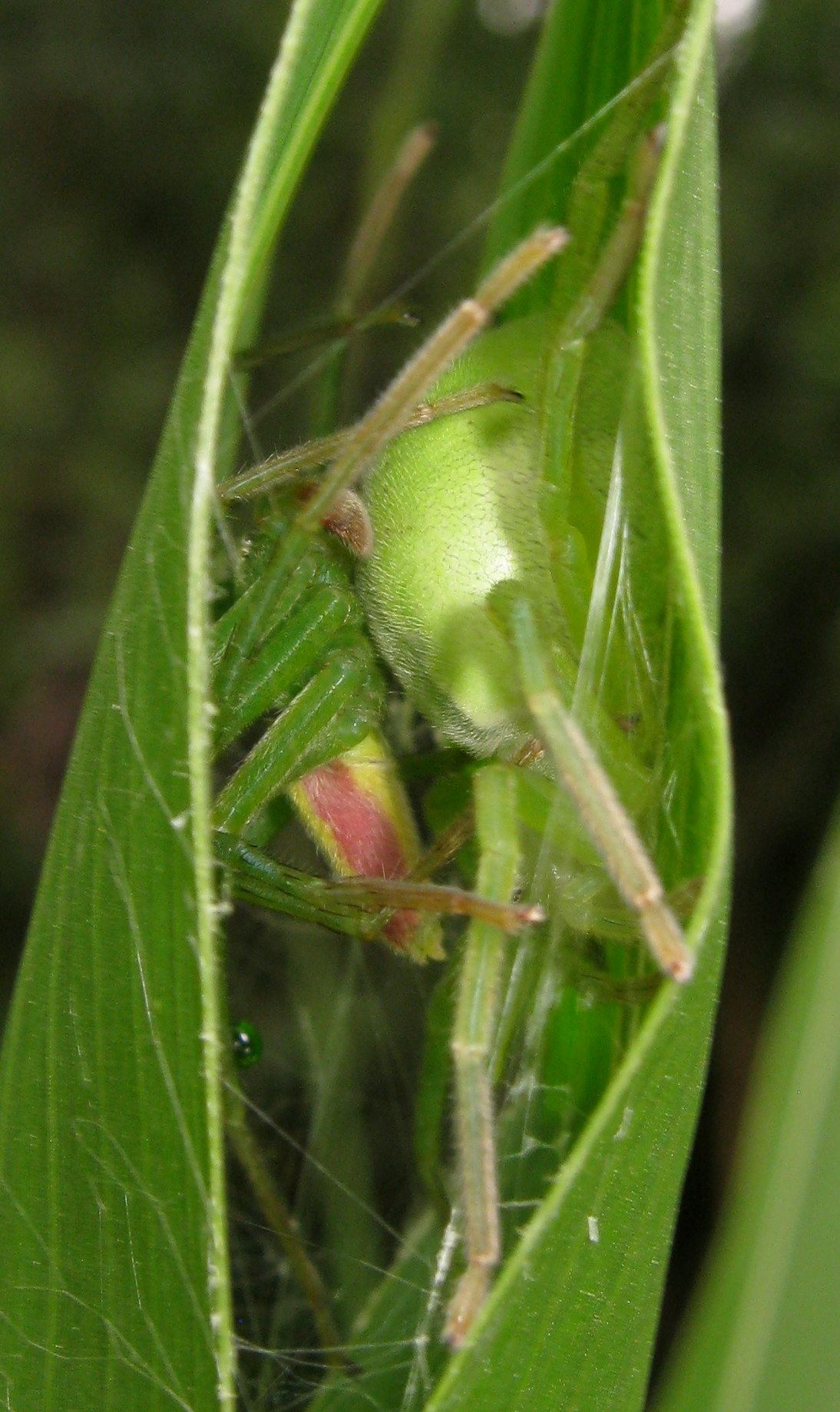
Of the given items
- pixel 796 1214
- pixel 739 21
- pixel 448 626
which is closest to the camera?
pixel 796 1214

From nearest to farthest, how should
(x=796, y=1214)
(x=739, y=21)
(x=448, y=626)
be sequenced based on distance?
(x=796, y=1214) < (x=448, y=626) < (x=739, y=21)

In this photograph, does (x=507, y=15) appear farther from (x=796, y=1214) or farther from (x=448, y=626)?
(x=796, y=1214)

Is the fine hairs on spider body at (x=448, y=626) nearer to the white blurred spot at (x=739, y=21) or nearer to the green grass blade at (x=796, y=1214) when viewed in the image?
the green grass blade at (x=796, y=1214)

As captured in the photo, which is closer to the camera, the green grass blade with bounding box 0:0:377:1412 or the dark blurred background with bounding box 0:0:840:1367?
the green grass blade with bounding box 0:0:377:1412

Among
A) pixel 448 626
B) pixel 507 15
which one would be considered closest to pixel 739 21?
pixel 507 15

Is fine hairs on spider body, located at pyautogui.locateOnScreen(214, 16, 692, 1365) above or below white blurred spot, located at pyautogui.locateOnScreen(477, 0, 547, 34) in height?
below

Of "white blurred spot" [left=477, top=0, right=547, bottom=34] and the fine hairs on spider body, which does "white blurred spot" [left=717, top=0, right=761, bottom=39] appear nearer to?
"white blurred spot" [left=477, top=0, right=547, bottom=34]

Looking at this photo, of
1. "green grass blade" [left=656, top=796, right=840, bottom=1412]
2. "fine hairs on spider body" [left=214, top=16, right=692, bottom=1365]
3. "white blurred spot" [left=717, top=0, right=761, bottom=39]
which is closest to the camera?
"green grass blade" [left=656, top=796, right=840, bottom=1412]

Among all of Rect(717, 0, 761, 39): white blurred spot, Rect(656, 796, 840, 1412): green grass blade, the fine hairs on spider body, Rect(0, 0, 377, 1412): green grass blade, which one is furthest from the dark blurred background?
Rect(656, 796, 840, 1412): green grass blade
